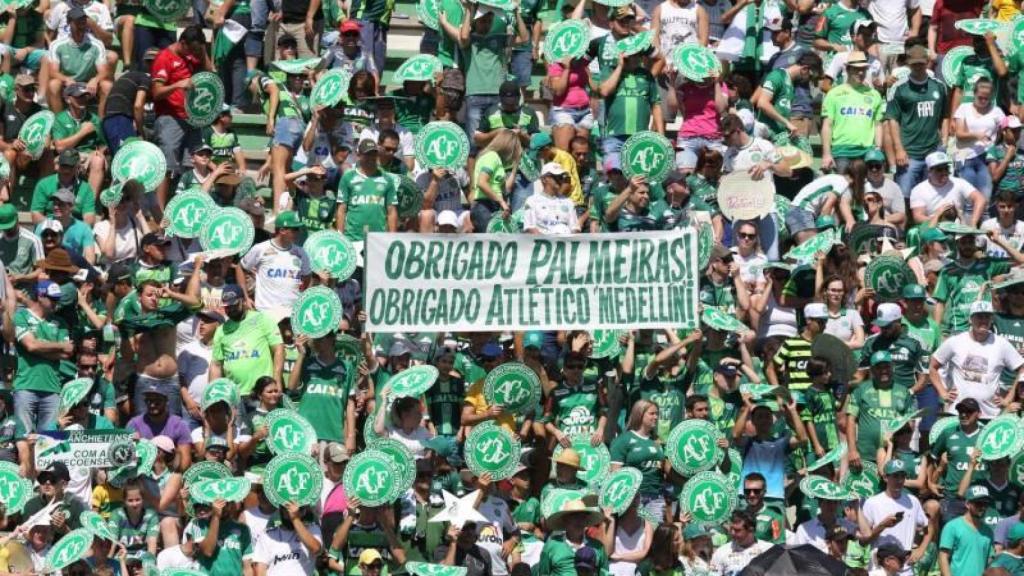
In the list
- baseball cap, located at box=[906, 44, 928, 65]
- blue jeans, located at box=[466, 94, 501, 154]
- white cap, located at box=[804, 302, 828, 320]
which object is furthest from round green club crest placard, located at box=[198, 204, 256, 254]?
baseball cap, located at box=[906, 44, 928, 65]

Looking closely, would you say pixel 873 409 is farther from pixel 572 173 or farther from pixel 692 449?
pixel 572 173

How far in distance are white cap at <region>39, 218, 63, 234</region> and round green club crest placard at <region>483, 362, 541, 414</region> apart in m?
3.50

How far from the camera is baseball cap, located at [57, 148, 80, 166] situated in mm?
26375

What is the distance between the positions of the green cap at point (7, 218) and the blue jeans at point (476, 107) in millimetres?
3744

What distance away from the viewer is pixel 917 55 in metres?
28.1

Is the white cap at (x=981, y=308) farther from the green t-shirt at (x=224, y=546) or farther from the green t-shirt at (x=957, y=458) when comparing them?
the green t-shirt at (x=224, y=546)

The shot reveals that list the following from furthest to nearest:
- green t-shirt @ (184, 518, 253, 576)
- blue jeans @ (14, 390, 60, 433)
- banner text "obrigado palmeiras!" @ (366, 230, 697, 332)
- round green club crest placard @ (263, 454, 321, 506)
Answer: banner text "obrigado palmeiras!" @ (366, 230, 697, 332)
blue jeans @ (14, 390, 60, 433)
round green club crest placard @ (263, 454, 321, 506)
green t-shirt @ (184, 518, 253, 576)

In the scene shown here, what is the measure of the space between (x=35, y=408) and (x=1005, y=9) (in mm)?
9363

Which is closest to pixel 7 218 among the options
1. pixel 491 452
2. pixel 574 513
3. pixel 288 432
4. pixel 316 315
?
pixel 316 315

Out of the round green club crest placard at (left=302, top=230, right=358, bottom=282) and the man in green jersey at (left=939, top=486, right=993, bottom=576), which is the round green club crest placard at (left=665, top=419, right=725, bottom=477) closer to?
the man in green jersey at (left=939, top=486, right=993, bottom=576)

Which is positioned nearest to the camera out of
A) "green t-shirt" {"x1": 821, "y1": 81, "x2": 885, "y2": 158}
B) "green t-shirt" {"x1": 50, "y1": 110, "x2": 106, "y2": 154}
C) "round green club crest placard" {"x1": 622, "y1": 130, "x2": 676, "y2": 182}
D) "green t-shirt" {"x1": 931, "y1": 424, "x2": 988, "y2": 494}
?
"green t-shirt" {"x1": 931, "y1": 424, "x2": 988, "y2": 494}

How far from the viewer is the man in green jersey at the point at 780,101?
90.8ft

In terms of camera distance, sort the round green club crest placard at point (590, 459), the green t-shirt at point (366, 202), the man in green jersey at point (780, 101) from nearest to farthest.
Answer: the round green club crest placard at point (590, 459)
the green t-shirt at point (366, 202)
the man in green jersey at point (780, 101)

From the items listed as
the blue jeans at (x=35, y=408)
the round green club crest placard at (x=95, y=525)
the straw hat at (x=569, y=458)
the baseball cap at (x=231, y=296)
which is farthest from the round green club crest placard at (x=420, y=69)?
the round green club crest placard at (x=95, y=525)
